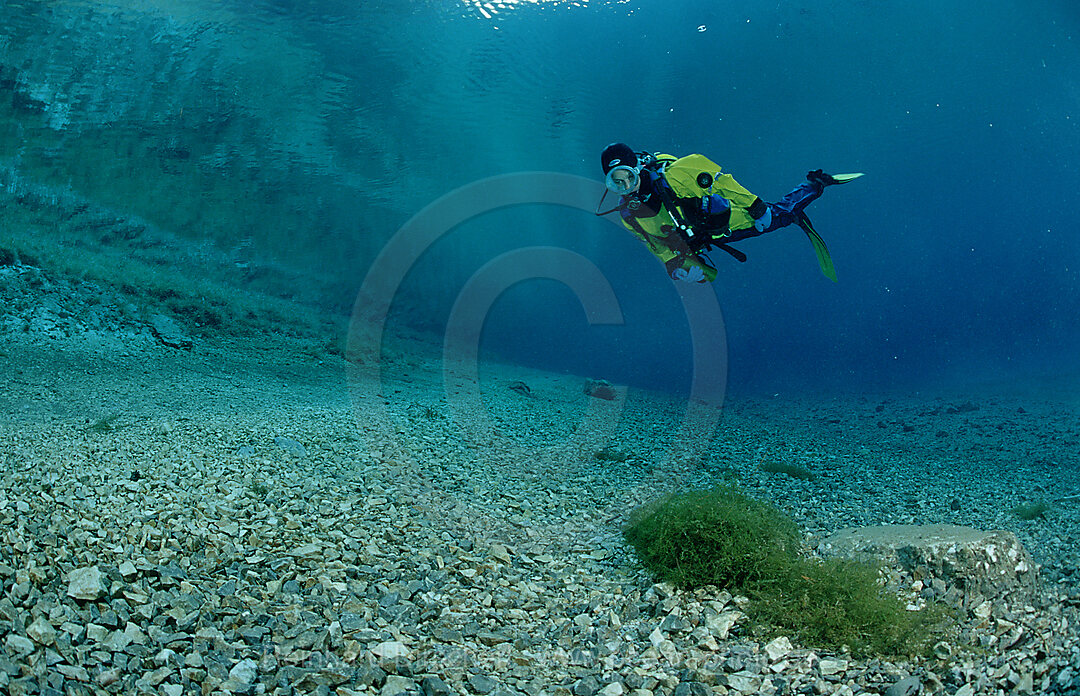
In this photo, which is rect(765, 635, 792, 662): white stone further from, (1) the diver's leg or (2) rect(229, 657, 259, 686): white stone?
(1) the diver's leg

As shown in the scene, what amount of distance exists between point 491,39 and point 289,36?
8021 mm

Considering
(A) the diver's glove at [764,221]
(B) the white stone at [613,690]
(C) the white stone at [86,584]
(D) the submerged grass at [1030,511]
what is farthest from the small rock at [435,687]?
(D) the submerged grass at [1030,511]

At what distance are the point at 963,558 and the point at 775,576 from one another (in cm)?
135

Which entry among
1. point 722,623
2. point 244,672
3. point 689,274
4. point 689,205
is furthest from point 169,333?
point 722,623

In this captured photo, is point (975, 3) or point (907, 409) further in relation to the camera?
point (975, 3)

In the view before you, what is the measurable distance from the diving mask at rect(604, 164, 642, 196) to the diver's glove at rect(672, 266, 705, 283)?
1.13m

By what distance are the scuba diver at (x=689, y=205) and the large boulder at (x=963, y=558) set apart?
300cm

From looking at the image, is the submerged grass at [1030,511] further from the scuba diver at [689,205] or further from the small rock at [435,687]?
the small rock at [435,687]

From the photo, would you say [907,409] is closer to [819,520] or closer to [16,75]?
[819,520]

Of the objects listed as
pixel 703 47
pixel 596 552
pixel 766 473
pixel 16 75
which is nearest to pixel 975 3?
pixel 703 47

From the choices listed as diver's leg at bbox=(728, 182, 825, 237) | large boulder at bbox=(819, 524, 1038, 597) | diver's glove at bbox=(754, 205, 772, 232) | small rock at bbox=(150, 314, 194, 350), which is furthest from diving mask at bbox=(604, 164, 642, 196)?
small rock at bbox=(150, 314, 194, 350)

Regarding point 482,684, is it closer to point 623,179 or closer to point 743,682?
point 743,682

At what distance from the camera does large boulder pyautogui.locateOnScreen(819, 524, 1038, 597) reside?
4.14m

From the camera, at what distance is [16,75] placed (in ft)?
79.3
